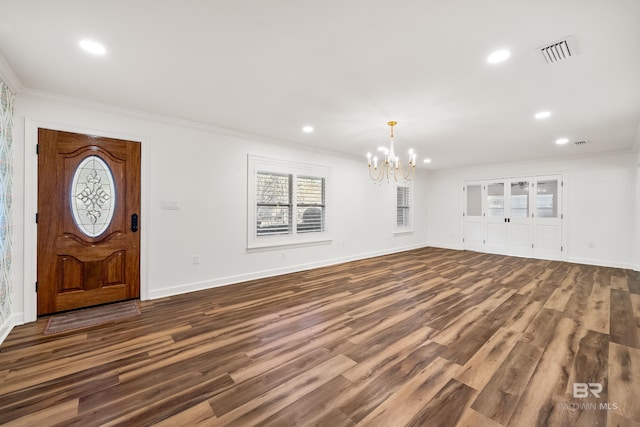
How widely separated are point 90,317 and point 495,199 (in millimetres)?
8941

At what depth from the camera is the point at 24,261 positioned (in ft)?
9.39

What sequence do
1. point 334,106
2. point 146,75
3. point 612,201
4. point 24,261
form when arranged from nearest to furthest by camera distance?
point 146,75 < point 24,261 < point 334,106 < point 612,201

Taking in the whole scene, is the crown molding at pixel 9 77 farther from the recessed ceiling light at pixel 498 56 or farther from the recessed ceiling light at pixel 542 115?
the recessed ceiling light at pixel 542 115

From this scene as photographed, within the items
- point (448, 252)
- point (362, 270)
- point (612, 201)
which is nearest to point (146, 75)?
point (362, 270)

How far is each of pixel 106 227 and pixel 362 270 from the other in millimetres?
4233

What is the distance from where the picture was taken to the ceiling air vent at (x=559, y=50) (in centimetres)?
203

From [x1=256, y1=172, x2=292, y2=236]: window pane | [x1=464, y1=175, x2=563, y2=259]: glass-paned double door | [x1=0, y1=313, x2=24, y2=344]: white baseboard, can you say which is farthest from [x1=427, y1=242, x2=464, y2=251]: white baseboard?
[x1=0, y1=313, x2=24, y2=344]: white baseboard

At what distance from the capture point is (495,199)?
24.1 ft

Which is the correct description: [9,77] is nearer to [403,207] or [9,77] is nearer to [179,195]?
[179,195]

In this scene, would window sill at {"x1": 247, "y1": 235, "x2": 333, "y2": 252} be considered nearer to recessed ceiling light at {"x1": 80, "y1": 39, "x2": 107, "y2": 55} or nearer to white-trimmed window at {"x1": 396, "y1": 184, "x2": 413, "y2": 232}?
white-trimmed window at {"x1": 396, "y1": 184, "x2": 413, "y2": 232}

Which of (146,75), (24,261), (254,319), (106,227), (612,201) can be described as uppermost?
(146,75)

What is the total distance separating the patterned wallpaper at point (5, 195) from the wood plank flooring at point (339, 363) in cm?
41

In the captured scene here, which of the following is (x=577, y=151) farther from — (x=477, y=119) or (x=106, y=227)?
(x=106, y=227)

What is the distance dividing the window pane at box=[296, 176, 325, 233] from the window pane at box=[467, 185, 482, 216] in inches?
197
